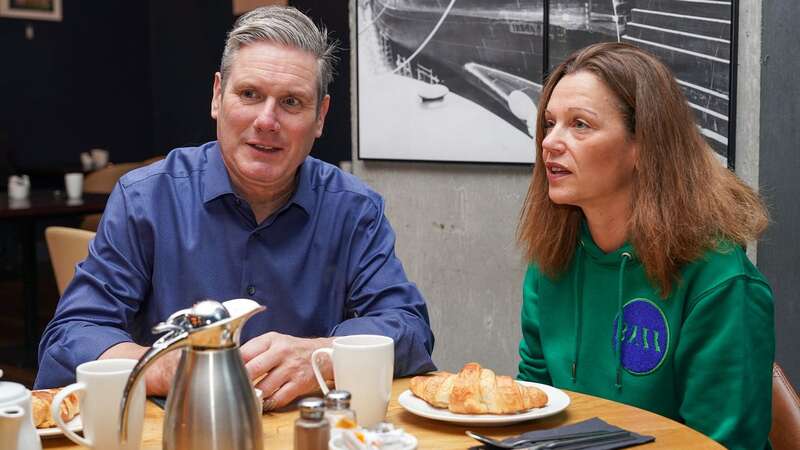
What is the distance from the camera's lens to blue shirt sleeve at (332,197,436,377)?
5.98 feet

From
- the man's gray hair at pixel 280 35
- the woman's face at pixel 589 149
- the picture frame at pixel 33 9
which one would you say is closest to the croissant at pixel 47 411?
the man's gray hair at pixel 280 35

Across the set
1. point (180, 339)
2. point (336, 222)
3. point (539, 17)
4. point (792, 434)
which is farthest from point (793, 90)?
point (180, 339)

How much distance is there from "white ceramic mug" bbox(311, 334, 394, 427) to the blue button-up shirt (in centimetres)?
45

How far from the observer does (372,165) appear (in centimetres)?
396

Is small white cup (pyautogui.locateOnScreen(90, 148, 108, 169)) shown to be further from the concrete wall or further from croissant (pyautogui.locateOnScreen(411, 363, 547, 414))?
croissant (pyautogui.locateOnScreen(411, 363, 547, 414))

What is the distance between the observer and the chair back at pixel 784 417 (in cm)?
184

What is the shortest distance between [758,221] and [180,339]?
130cm

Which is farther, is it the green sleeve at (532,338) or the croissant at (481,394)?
the green sleeve at (532,338)

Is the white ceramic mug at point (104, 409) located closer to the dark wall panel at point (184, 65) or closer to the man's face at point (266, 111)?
the man's face at point (266, 111)

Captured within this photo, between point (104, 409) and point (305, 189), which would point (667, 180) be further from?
point (104, 409)

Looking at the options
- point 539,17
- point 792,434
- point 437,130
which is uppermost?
point 539,17

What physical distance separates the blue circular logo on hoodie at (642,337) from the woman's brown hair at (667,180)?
6 centimetres

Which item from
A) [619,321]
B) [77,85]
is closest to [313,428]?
[619,321]

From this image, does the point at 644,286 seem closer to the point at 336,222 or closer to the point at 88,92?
the point at 336,222
